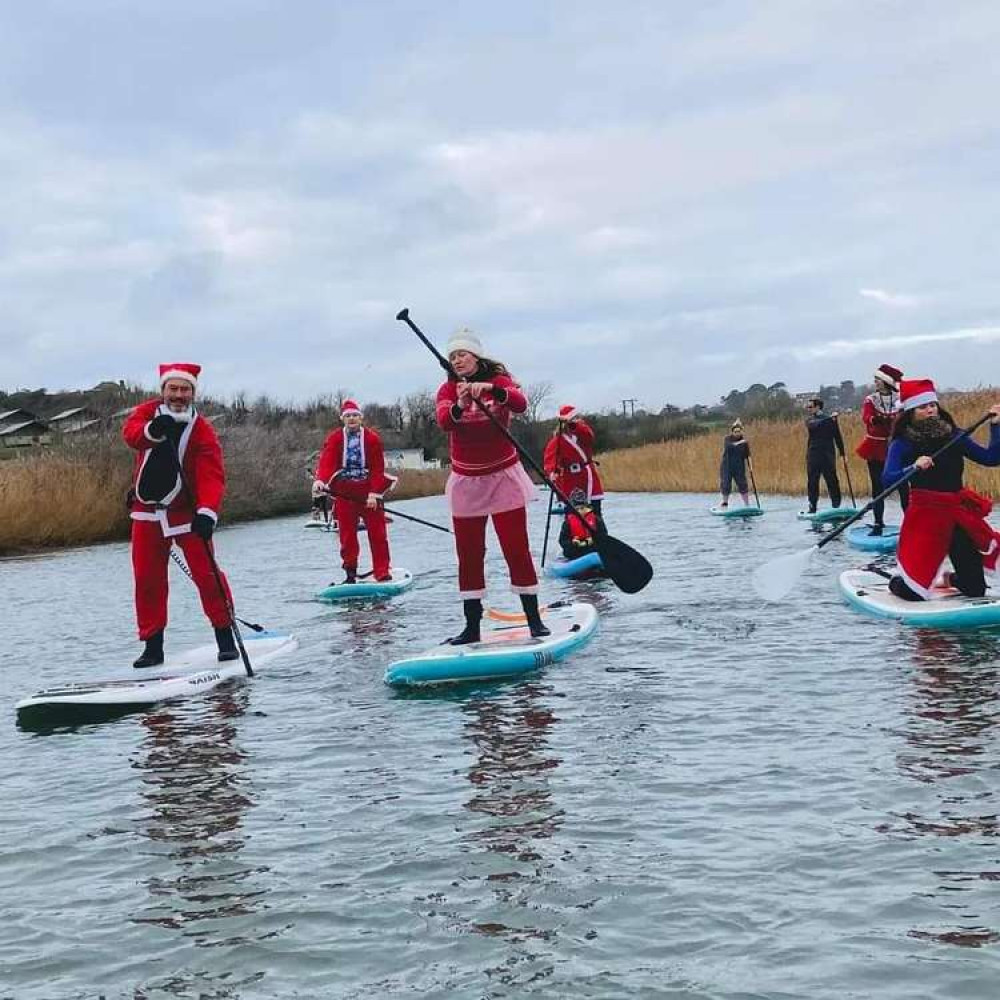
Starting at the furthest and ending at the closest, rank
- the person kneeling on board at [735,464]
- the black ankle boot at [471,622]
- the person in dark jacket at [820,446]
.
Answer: the person kneeling on board at [735,464] → the person in dark jacket at [820,446] → the black ankle boot at [471,622]

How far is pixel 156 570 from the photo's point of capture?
9.48 meters

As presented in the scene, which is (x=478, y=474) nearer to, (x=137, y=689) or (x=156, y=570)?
(x=156, y=570)

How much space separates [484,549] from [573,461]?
666 cm

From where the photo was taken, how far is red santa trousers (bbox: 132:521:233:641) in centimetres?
941

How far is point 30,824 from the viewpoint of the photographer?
19.7ft

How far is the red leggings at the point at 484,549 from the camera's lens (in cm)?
931

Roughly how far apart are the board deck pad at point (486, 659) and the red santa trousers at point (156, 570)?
152 cm

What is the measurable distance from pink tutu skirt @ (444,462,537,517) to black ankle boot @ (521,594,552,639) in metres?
0.71

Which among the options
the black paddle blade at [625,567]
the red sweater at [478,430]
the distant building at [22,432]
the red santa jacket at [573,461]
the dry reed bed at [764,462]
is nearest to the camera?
the red sweater at [478,430]

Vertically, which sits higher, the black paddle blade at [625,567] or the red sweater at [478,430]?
the red sweater at [478,430]

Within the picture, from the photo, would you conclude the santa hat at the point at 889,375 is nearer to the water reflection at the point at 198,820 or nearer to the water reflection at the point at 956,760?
the water reflection at the point at 956,760

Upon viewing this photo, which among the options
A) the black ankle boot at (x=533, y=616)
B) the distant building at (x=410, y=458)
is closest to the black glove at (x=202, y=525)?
the black ankle boot at (x=533, y=616)

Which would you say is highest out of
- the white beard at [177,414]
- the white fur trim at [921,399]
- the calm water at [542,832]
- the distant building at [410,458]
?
the distant building at [410,458]

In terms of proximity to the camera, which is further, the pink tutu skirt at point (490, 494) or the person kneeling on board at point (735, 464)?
the person kneeling on board at point (735, 464)
